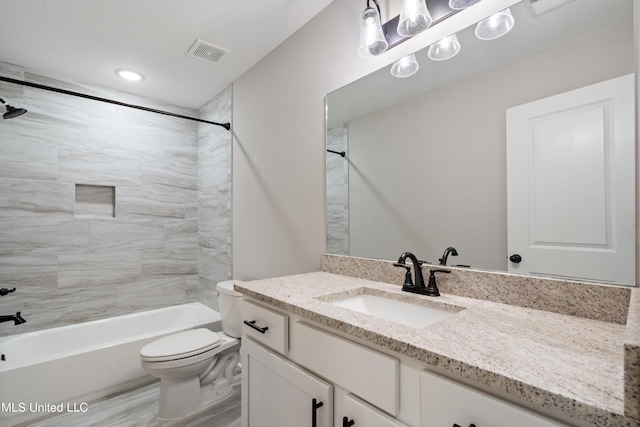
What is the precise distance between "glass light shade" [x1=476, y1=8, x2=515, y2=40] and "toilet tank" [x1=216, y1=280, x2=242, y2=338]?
2065 millimetres

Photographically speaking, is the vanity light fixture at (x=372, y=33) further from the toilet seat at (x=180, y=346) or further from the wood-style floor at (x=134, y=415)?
the wood-style floor at (x=134, y=415)

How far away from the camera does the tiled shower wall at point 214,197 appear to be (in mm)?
2764

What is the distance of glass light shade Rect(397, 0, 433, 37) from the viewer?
1176 millimetres

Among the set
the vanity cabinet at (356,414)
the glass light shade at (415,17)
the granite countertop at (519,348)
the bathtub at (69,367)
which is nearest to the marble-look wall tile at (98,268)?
the bathtub at (69,367)

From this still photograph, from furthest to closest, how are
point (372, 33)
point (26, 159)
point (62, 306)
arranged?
1. point (62, 306)
2. point (26, 159)
3. point (372, 33)

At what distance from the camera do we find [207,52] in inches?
86.0

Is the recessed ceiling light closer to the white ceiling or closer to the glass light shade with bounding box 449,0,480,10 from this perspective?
the white ceiling

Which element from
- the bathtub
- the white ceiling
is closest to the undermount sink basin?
the white ceiling

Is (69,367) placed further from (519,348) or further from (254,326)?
(519,348)

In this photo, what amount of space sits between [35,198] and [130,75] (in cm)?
128

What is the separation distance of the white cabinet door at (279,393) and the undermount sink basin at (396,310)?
31cm

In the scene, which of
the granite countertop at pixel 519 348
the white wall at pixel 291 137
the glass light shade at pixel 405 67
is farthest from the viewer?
the white wall at pixel 291 137

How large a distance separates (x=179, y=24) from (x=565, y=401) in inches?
96.0

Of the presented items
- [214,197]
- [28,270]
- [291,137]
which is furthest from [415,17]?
[28,270]
